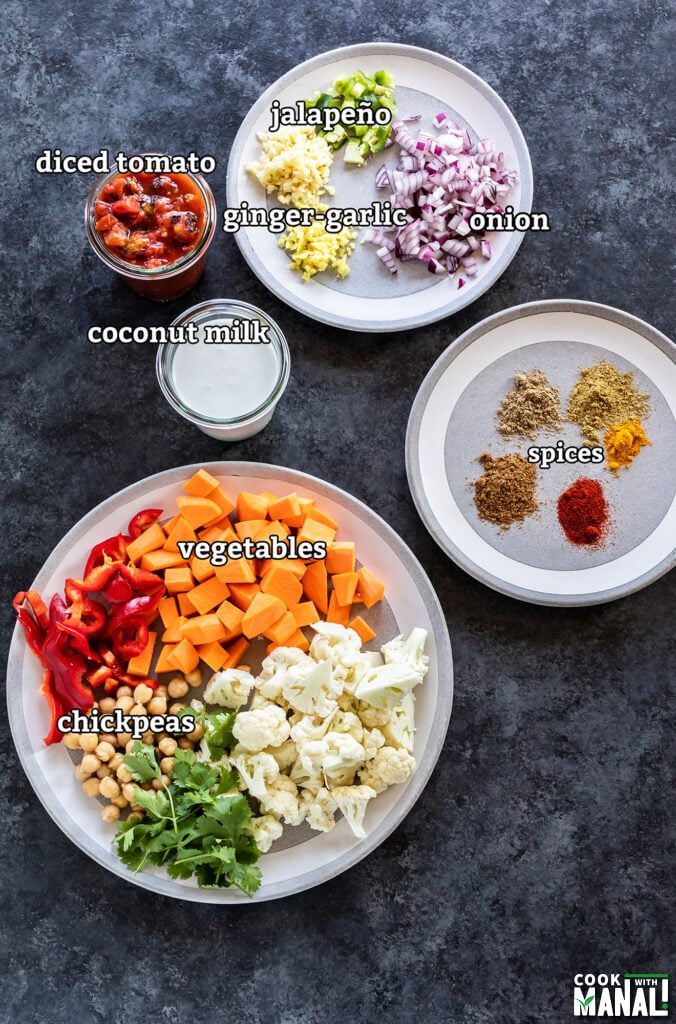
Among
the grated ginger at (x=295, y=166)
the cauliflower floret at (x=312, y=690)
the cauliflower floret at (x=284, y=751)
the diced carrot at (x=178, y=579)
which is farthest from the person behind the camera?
the grated ginger at (x=295, y=166)

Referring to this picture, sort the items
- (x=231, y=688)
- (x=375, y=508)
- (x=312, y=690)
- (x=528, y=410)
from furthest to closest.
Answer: (x=375, y=508) < (x=528, y=410) < (x=231, y=688) < (x=312, y=690)

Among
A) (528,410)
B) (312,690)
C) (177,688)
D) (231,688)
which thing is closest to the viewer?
(312,690)

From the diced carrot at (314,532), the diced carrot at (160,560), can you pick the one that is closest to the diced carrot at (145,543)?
the diced carrot at (160,560)

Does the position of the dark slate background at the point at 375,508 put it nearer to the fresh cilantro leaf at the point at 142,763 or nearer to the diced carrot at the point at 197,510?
the diced carrot at the point at 197,510

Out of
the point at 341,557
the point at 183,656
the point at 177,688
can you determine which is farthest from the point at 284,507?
the point at 177,688

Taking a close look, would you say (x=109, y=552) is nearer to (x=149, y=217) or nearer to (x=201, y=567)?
(x=201, y=567)

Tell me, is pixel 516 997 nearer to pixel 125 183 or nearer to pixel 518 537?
pixel 518 537

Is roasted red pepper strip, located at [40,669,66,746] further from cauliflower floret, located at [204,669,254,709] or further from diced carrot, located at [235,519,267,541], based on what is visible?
diced carrot, located at [235,519,267,541]
